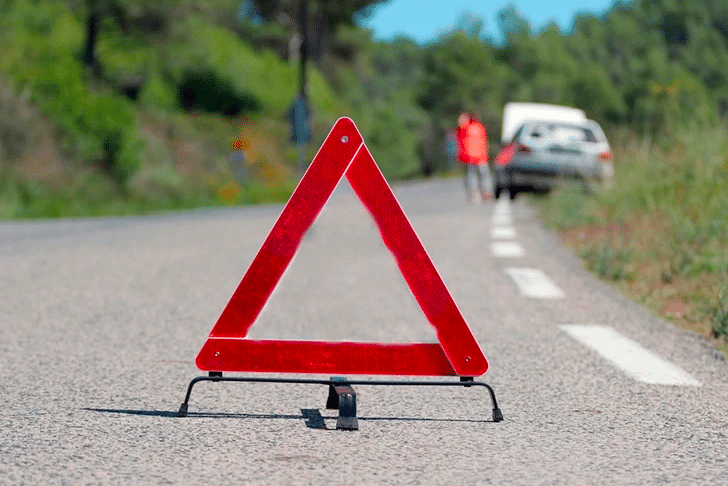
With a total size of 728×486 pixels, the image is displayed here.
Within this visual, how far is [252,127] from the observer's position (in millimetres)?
51938

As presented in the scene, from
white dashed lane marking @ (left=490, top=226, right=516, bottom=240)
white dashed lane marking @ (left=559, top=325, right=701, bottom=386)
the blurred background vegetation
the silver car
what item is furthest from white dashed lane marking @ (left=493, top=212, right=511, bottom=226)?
white dashed lane marking @ (left=559, top=325, right=701, bottom=386)

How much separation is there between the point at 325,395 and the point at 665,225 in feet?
27.4

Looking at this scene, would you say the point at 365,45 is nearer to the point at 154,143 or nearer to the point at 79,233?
the point at 154,143

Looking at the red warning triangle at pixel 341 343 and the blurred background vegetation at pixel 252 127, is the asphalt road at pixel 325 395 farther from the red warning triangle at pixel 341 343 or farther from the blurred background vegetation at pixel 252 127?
the blurred background vegetation at pixel 252 127

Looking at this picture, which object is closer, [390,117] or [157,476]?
[157,476]

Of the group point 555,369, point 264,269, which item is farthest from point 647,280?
point 264,269

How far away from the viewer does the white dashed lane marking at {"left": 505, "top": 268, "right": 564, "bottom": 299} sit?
888 cm

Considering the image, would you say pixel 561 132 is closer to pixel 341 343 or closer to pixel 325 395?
pixel 325 395

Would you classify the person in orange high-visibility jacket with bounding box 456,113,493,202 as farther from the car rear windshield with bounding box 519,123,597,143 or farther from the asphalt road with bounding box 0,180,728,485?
the asphalt road with bounding box 0,180,728,485

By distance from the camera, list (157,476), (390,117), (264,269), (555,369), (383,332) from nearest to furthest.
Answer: (157,476)
(264,269)
(555,369)
(383,332)
(390,117)

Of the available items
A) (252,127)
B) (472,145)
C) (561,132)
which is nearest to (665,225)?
(561,132)

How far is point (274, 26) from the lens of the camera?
78188mm

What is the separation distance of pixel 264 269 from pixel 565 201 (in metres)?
14.0

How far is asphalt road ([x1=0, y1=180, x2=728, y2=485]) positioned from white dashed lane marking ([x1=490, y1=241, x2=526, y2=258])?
1806 millimetres
